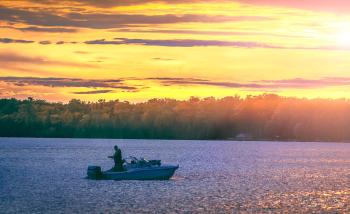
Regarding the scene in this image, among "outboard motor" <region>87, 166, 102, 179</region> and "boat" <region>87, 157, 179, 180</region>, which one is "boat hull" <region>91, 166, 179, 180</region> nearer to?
"boat" <region>87, 157, 179, 180</region>

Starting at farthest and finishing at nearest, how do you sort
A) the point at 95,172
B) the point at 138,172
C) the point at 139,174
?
the point at 95,172 → the point at 139,174 → the point at 138,172

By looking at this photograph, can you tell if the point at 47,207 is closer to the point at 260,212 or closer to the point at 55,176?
the point at 260,212

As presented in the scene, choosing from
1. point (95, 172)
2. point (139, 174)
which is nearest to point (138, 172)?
point (139, 174)

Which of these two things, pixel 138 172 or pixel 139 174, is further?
pixel 139 174

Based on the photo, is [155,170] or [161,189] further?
[155,170]

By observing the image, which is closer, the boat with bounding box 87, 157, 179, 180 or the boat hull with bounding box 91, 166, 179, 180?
the boat hull with bounding box 91, 166, 179, 180

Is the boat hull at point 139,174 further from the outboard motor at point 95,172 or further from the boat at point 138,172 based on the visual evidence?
the outboard motor at point 95,172

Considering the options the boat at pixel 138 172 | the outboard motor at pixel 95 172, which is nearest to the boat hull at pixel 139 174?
the boat at pixel 138 172

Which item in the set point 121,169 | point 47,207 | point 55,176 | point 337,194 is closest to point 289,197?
point 337,194

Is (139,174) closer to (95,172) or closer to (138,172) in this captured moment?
(138,172)

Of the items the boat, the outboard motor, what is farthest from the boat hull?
the outboard motor

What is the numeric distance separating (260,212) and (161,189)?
19.2m

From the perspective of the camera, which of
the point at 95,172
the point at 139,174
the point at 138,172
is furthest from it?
the point at 95,172

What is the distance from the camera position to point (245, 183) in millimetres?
96000
